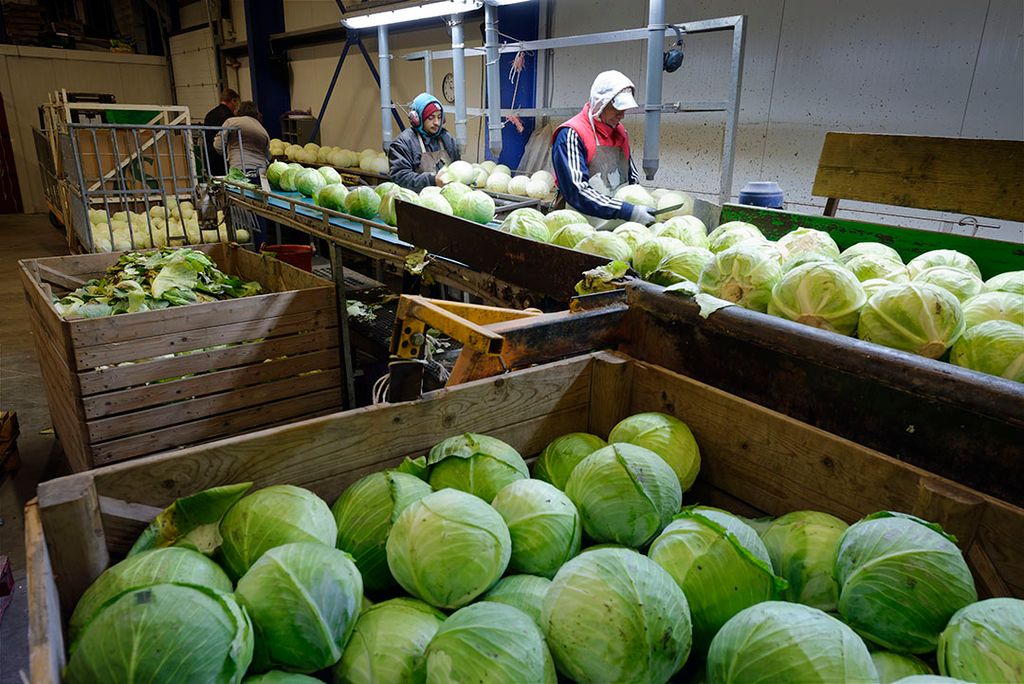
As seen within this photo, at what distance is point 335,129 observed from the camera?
12.6 metres

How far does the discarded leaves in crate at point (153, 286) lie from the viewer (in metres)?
3.74

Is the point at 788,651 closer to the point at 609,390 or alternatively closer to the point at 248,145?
the point at 609,390

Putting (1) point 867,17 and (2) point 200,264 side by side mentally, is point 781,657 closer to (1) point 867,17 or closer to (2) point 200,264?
(2) point 200,264

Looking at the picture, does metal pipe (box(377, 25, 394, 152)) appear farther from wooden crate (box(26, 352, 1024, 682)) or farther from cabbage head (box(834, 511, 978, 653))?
cabbage head (box(834, 511, 978, 653))

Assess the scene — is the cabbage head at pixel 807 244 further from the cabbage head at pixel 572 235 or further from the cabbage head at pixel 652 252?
the cabbage head at pixel 572 235

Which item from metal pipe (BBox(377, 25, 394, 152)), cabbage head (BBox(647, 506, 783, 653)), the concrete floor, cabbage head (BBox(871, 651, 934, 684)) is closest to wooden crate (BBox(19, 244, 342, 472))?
the concrete floor

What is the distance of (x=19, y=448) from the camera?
4551mm

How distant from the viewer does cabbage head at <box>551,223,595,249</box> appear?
304 cm

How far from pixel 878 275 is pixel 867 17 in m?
4.49


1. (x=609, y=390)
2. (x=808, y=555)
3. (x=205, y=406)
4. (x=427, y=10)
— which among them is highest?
(x=427, y=10)

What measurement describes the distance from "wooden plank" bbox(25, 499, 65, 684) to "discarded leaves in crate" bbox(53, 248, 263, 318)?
299 cm

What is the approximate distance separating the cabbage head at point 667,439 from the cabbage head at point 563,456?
0.22ft

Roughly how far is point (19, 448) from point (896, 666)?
556 cm

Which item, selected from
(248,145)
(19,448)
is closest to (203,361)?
(19,448)
